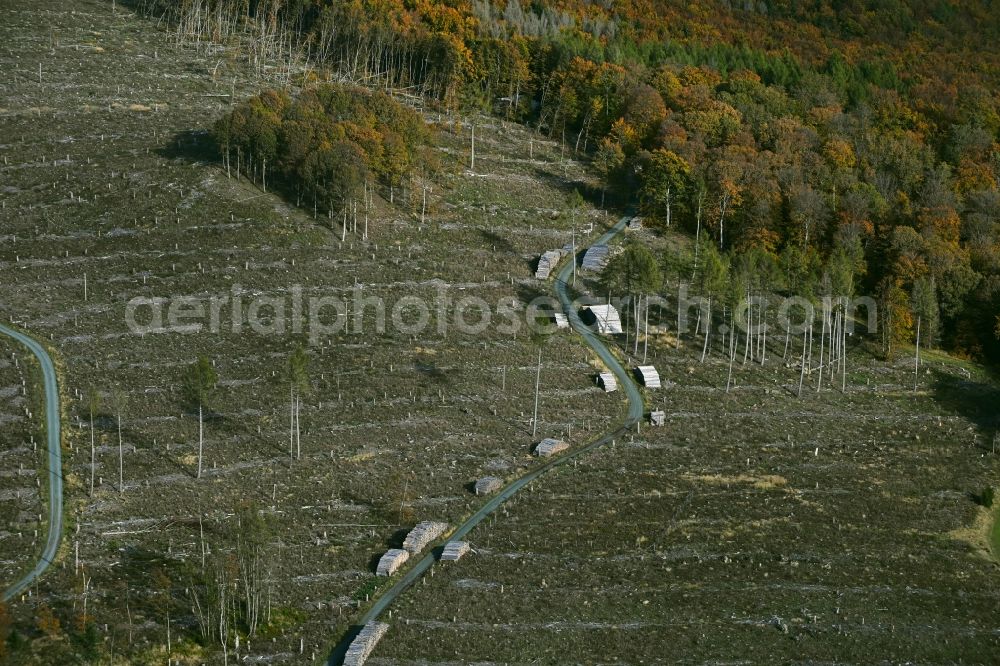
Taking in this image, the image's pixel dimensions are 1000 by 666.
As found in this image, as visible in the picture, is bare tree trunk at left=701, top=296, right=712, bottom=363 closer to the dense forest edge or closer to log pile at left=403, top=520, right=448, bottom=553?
the dense forest edge

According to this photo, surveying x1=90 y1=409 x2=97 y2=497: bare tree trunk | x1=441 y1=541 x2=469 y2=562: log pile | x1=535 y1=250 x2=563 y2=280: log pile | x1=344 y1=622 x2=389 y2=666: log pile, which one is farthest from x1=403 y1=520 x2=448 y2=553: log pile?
x1=535 y1=250 x2=563 y2=280: log pile

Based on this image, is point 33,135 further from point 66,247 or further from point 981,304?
point 981,304

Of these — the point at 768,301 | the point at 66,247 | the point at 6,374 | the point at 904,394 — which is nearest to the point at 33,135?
the point at 66,247

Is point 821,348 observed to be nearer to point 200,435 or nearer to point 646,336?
point 646,336

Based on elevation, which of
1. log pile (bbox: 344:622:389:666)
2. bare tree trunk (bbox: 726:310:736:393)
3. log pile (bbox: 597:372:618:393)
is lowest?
log pile (bbox: 344:622:389:666)

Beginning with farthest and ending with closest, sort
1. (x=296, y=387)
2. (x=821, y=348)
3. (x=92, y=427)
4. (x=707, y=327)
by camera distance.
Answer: (x=821, y=348) → (x=707, y=327) → (x=296, y=387) → (x=92, y=427)

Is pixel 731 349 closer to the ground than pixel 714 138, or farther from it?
closer to the ground

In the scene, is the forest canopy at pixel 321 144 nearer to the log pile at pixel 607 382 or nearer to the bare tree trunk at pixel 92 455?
the log pile at pixel 607 382

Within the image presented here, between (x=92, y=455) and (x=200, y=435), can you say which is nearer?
(x=92, y=455)

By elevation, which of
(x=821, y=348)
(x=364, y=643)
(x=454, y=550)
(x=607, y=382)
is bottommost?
(x=364, y=643)

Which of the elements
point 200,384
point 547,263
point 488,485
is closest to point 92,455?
point 200,384
